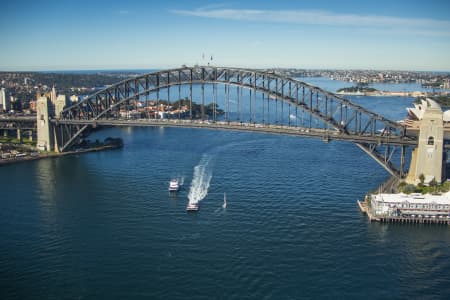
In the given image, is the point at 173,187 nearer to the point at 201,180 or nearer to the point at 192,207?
the point at 201,180

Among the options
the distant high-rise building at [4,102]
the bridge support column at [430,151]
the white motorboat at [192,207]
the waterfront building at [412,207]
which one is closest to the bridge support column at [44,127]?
the white motorboat at [192,207]

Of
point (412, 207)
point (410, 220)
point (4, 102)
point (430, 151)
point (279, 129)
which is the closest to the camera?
point (410, 220)

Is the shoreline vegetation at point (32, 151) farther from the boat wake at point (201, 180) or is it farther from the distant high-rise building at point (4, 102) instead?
the distant high-rise building at point (4, 102)

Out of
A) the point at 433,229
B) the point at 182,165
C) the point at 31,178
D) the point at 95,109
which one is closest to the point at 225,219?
the point at 433,229

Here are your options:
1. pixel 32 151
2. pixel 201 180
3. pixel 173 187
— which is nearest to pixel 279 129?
pixel 201 180

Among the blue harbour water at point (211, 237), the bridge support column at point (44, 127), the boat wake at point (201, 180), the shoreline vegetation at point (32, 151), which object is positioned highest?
the bridge support column at point (44, 127)

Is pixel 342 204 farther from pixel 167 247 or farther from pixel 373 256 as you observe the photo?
pixel 167 247
